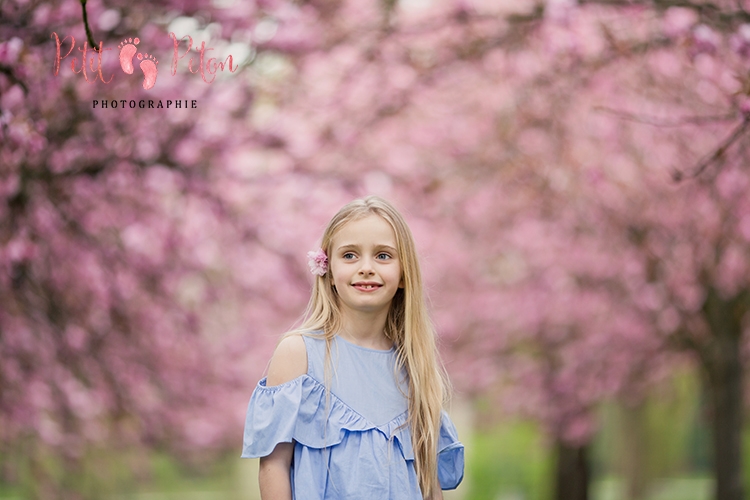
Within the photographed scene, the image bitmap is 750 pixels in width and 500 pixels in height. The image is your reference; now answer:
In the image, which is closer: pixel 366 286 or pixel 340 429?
pixel 340 429

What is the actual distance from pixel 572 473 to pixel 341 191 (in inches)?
243

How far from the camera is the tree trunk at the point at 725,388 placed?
688 cm

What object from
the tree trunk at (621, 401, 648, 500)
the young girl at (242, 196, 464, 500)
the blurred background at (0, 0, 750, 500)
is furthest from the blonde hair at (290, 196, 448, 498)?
the tree trunk at (621, 401, 648, 500)

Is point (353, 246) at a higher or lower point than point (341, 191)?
lower

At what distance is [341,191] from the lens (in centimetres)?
598

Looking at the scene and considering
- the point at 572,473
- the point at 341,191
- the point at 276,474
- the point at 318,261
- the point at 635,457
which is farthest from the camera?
the point at 635,457

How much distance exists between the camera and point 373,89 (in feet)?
19.8

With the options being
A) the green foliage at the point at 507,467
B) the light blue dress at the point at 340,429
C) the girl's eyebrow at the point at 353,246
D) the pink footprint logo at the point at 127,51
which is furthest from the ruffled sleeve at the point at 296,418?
the green foliage at the point at 507,467

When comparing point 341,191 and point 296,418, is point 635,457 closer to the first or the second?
point 341,191

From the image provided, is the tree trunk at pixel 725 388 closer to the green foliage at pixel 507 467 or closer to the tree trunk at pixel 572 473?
the tree trunk at pixel 572 473

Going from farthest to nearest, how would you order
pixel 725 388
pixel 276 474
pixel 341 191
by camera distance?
1. pixel 725 388
2. pixel 341 191
3. pixel 276 474

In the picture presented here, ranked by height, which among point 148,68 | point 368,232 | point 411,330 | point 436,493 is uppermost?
point 148,68

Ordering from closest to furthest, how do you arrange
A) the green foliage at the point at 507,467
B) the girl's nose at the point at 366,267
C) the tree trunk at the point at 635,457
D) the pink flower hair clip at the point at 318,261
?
the girl's nose at the point at 366,267
the pink flower hair clip at the point at 318,261
the tree trunk at the point at 635,457
the green foliage at the point at 507,467

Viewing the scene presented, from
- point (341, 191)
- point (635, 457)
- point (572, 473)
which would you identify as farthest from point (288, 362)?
point (635, 457)
